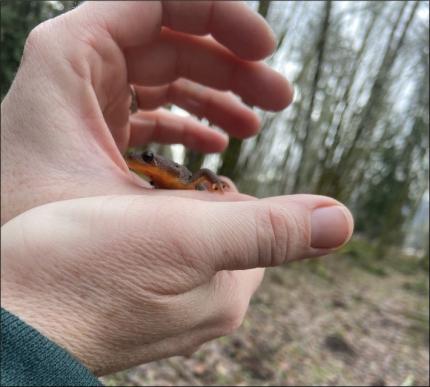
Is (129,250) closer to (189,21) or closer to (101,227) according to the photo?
(101,227)

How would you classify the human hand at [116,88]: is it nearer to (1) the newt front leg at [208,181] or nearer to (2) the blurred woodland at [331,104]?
(2) the blurred woodland at [331,104]

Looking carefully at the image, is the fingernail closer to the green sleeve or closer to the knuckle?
the green sleeve

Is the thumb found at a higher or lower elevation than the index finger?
lower

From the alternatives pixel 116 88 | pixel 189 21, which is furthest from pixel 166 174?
pixel 189 21

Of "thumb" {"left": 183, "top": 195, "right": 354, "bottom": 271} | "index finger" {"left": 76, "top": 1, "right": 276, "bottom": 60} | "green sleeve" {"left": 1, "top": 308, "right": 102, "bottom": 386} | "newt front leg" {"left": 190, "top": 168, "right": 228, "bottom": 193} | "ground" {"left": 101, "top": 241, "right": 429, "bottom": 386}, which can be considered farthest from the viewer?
"ground" {"left": 101, "top": 241, "right": 429, "bottom": 386}

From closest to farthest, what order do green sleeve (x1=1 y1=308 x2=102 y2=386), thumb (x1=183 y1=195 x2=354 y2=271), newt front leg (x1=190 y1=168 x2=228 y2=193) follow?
1. green sleeve (x1=1 y1=308 x2=102 y2=386)
2. thumb (x1=183 y1=195 x2=354 y2=271)
3. newt front leg (x1=190 y1=168 x2=228 y2=193)

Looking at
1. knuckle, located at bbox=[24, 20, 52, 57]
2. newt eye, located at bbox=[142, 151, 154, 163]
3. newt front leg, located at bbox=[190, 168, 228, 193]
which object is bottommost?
newt front leg, located at bbox=[190, 168, 228, 193]

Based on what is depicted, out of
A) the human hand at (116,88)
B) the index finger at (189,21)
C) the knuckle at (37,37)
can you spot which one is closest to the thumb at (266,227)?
the human hand at (116,88)

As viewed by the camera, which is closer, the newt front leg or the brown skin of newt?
the brown skin of newt

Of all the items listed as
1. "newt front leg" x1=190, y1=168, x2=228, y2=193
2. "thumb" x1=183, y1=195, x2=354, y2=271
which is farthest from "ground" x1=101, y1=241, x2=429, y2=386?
"thumb" x1=183, y1=195, x2=354, y2=271
